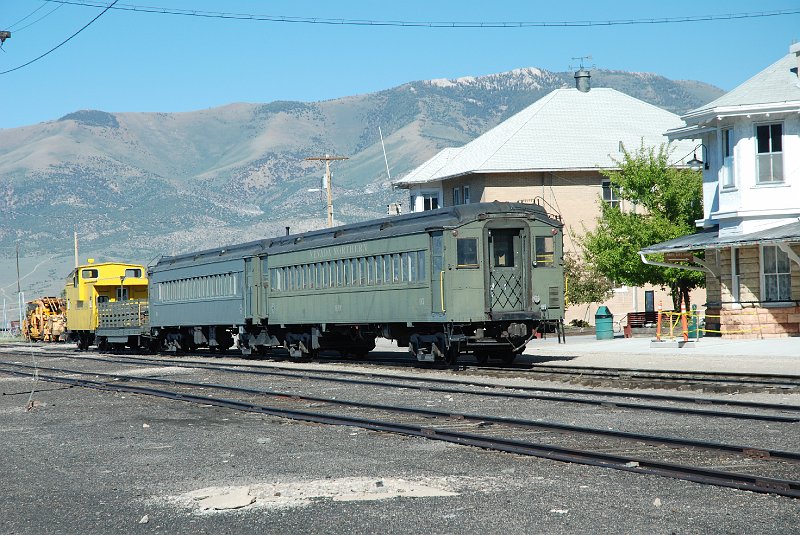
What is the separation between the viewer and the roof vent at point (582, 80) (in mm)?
64688

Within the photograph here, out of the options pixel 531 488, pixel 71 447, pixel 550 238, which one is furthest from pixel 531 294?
pixel 531 488

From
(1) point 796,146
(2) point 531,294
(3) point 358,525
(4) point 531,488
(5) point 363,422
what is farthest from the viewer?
(1) point 796,146

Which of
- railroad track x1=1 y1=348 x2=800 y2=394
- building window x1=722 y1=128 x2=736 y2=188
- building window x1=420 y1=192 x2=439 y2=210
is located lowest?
railroad track x1=1 y1=348 x2=800 y2=394

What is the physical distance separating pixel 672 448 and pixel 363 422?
14.3 ft

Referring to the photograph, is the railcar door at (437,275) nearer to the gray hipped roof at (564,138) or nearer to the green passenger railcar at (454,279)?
A: the green passenger railcar at (454,279)

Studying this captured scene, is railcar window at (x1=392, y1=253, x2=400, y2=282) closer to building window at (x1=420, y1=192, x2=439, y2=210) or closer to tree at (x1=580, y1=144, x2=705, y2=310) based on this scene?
tree at (x1=580, y1=144, x2=705, y2=310)

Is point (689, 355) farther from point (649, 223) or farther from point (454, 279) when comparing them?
point (649, 223)

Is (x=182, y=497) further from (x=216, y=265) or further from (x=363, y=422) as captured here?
(x=216, y=265)

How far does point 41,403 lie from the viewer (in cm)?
2016

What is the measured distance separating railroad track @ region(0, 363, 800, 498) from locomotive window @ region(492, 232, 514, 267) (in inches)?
291

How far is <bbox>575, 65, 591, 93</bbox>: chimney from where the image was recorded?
6469 cm

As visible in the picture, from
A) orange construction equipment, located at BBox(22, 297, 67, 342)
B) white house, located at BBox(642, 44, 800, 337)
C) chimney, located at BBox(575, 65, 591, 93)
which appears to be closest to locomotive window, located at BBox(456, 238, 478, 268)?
white house, located at BBox(642, 44, 800, 337)

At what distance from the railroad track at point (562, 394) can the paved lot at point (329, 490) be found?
4.21 m

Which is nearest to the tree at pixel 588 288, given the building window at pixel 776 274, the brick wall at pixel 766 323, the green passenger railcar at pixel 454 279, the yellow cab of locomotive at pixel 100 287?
the brick wall at pixel 766 323
